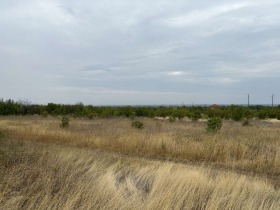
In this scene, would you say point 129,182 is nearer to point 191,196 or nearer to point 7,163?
point 191,196

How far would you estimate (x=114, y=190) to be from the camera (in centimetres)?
698

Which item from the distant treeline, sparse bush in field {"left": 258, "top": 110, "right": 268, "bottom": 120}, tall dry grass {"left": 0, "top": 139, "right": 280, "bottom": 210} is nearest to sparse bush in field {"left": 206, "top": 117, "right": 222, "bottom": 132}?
tall dry grass {"left": 0, "top": 139, "right": 280, "bottom": 210}

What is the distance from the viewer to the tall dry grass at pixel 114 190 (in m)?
6.00

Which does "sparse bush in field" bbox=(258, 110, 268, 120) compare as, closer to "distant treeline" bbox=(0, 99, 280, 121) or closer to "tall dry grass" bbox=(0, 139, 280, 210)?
"distant treeline" bbox=(0, 99, 280, 121)

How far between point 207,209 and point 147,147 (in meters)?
9.93

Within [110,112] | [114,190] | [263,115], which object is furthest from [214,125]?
[263,115]

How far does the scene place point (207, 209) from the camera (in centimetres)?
612

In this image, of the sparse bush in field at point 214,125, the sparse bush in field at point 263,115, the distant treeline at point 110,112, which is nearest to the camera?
the sparse bush in field at point 214,125

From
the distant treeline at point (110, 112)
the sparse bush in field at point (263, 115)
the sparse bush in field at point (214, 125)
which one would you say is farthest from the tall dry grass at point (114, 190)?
the sparse bush in field at point (263, 115)

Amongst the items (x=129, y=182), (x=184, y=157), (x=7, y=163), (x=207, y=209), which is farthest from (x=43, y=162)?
(x=184, y=157)

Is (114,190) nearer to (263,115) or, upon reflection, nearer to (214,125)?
(214,125)

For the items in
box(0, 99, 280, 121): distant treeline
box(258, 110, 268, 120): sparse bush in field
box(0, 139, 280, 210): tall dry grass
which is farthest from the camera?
box(258, 110, 268, 120): sparse bush in field

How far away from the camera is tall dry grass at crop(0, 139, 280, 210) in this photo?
19.7 feet

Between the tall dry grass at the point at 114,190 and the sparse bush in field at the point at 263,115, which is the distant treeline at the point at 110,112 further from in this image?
the tall dry grass at the point at 114,190
